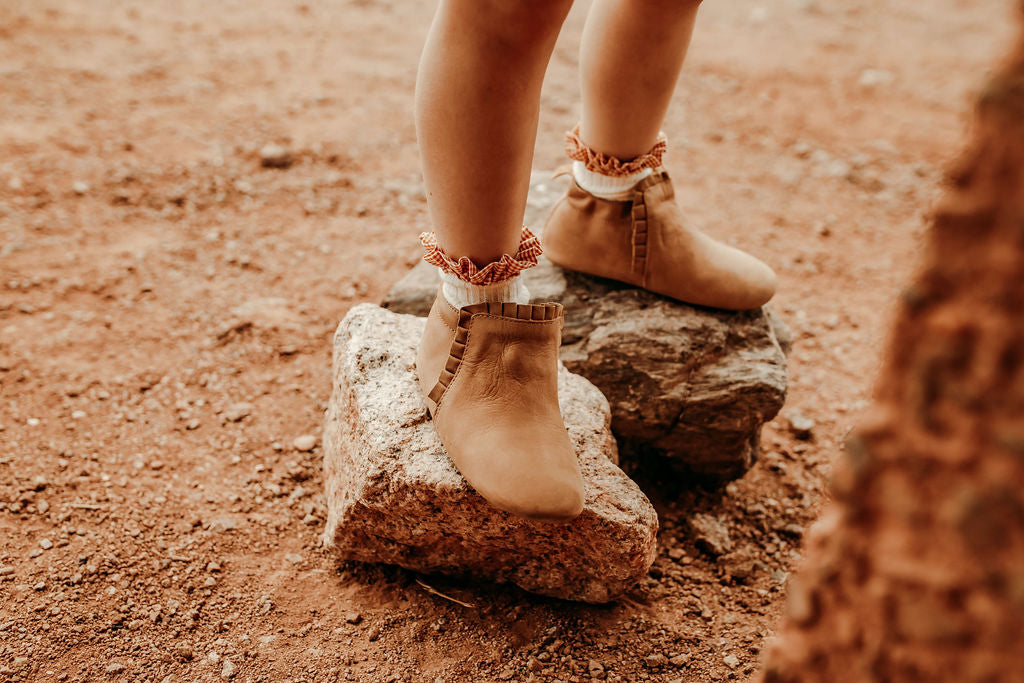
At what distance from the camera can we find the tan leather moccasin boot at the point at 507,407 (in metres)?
1.29

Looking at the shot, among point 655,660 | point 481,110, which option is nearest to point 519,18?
point 481,110

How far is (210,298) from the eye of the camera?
243 cm

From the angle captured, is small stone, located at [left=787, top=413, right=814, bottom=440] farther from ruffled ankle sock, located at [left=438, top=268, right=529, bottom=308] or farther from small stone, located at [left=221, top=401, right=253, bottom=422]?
small stone, located at [left=221, top=401, right=253, bottom=422]

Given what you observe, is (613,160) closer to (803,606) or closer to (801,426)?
(801,426)

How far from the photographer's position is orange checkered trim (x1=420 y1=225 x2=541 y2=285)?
1.35 metres

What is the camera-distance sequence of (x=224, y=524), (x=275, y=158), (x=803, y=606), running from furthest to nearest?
(x=275, y=158), (x=224, y=524), (x=803, y=606)

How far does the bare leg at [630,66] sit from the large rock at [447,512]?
586 mm

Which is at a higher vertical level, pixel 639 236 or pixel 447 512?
pixel 639 236

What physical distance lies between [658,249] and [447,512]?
0.77 meters

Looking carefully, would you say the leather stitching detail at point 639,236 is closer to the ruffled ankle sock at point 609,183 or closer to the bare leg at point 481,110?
the ruffled ankle sock at point 609,183

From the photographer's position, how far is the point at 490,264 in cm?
134

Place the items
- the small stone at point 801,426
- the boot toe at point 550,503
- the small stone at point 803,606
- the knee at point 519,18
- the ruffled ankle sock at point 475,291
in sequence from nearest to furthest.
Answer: the small stone at point 803,606 → the knee at point 519,18 → the boot toe at point 550,503 → the ruffled ankle sock at point 475,291 → the small stone at point 801,426

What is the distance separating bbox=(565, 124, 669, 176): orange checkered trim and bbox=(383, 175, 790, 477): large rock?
11.9 inches

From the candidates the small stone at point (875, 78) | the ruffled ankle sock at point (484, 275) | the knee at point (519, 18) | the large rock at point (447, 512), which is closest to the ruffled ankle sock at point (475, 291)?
the ruffled ankle sock at point (484, 275)
